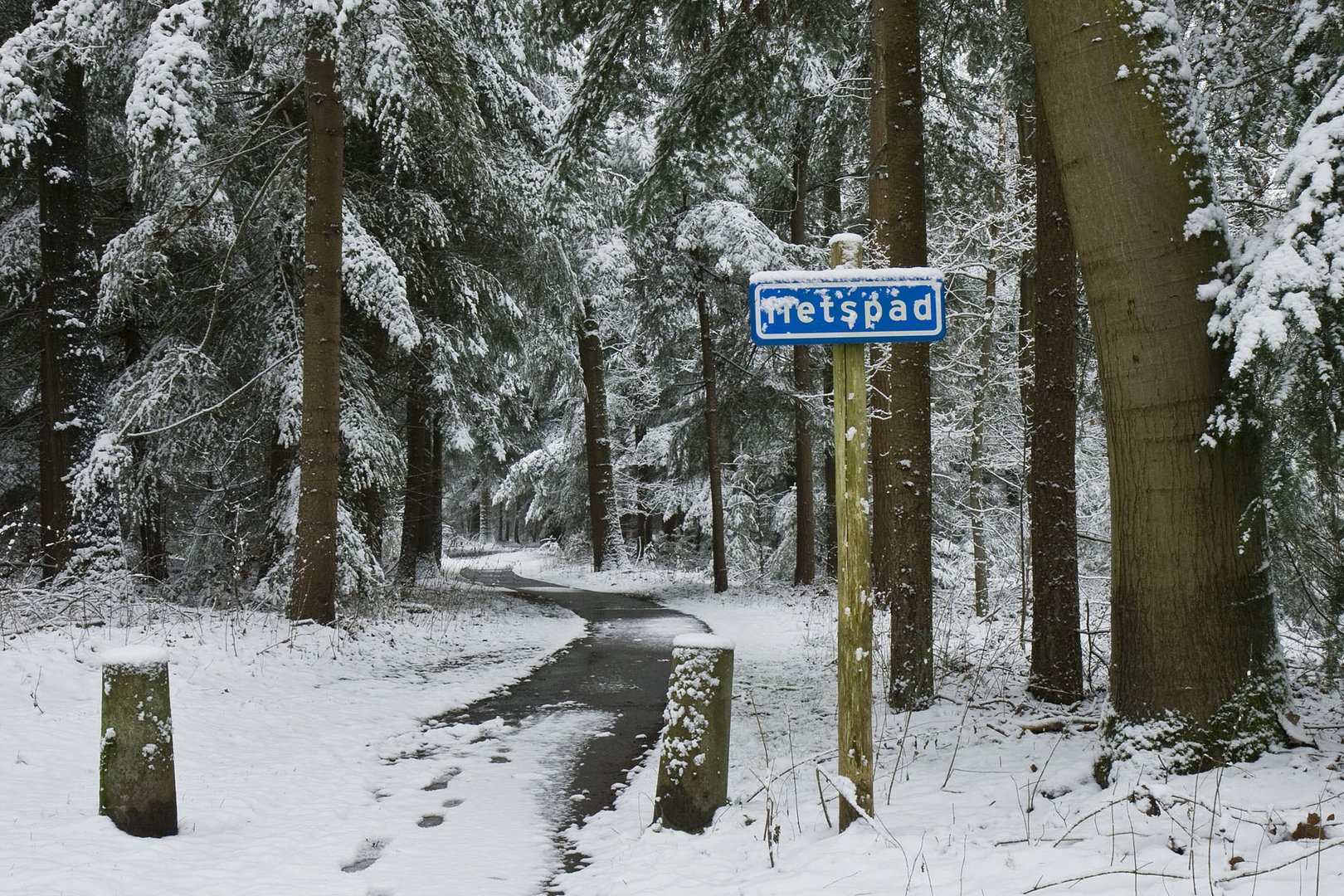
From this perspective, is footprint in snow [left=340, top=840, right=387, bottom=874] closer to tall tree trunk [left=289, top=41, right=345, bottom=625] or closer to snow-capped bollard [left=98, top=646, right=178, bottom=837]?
snow-capped bollard [left=98, top=646, right=178, bottom=837]

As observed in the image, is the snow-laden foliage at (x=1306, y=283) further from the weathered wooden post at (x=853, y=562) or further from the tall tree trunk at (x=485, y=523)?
the tall tree trunk at (x=485, y=523)

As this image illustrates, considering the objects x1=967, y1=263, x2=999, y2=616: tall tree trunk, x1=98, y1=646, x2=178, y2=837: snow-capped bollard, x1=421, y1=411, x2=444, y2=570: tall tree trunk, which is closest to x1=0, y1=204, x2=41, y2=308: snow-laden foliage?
x1=421, y1=411, x2=444, y2=570: tall tree trunk

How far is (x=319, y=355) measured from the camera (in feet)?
31.0

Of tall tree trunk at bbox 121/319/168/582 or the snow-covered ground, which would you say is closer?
the snow-covered ground

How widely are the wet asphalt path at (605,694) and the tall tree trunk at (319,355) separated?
266 centimetres

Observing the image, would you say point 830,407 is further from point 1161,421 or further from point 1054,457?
point 1161,421

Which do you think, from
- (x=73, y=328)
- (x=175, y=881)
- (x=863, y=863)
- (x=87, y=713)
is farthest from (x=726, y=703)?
(x=73, y=328)

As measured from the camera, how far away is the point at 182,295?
1205 cm

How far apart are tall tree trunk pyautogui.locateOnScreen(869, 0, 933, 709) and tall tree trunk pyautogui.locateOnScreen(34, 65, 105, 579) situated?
1026cm

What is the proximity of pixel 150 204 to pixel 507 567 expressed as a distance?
2528 centimetres

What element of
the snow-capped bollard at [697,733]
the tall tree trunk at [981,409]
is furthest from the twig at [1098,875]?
the tall tree trunk at [981,409]

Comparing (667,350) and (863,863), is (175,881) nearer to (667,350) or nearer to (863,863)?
(863,863)

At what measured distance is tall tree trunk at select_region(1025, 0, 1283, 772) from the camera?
389 centimetres

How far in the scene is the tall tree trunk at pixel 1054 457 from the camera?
6.52 metres
